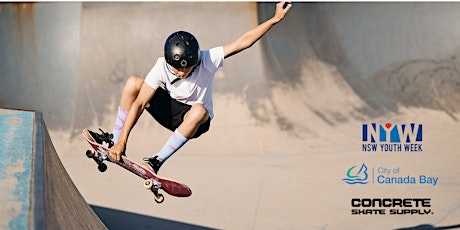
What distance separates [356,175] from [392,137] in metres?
1.58

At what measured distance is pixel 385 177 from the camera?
1030 centimetres

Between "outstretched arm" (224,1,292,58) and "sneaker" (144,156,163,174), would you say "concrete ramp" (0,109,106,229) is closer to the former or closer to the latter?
"sneaker" (144,156,163,174)

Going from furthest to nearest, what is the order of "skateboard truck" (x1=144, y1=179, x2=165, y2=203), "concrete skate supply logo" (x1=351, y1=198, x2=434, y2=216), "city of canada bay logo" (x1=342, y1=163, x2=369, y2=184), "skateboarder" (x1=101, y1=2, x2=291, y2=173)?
"city of canada bay logo" (x1=342, y1=163, x2=369, y2=184) < "concrete skate supply logo" (x1=351, y1=198, x2=434, y2=216) < "skateboard truck" (x1=144, y1=179, x2=165, y2=203) < "skateboarder" (x1=101, y1=2, x2=291, y2=173)

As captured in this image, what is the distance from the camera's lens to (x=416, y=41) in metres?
13.8

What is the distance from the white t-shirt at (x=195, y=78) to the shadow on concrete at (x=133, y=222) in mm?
2543

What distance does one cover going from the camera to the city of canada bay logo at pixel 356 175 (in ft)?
33.4

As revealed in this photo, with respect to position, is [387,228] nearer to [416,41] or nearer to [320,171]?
[320,171]

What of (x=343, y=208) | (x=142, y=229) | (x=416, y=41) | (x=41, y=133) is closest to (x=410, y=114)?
(x=416, y=41)

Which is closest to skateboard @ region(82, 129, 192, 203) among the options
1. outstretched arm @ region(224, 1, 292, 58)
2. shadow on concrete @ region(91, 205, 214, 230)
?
outstretched arm @ region(224, 1, 292, 58)

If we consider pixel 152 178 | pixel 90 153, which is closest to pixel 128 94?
pixel 90 153

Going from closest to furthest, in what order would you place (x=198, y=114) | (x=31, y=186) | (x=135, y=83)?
(x=31, y=186), (x=198, y=114), (x=135, y=83)

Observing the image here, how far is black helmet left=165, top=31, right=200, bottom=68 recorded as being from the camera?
19.3 feet

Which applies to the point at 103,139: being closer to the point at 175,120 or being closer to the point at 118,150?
the point at 118,150

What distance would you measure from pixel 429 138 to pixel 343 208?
3162mm
